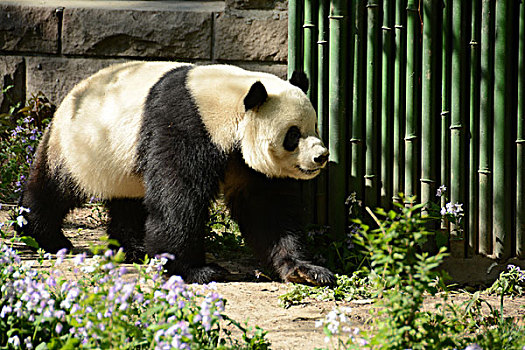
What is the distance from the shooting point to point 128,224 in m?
5.28

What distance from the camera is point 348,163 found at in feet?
16.4

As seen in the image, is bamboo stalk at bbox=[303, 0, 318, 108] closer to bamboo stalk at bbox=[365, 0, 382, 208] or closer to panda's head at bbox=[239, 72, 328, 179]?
bamboo stalk at bbox=[365, 0, 382, 208]

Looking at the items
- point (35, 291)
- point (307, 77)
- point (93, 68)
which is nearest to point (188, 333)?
point (35, 291)

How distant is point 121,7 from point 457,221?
10.3 ft

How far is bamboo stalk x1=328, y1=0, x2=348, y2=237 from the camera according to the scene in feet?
15.9

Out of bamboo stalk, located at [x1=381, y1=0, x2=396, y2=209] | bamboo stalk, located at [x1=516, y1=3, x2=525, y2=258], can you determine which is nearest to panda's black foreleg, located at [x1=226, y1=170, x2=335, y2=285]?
bamboo stalk, located at [x1=381, y1=0, x2=396, y2=209]

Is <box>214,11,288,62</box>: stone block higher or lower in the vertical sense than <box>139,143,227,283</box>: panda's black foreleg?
higher

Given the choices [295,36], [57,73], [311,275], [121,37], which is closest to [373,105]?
[295,36]

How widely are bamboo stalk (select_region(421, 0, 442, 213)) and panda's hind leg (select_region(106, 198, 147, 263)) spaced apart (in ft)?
6.42

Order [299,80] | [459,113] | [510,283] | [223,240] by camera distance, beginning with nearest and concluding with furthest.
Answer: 1. [510,283]
2. [299,80]
3. [459,113]
4. [223,240]

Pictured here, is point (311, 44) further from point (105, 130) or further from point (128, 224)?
point (128, 224)

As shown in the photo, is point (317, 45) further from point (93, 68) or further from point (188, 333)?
point (188, 333)

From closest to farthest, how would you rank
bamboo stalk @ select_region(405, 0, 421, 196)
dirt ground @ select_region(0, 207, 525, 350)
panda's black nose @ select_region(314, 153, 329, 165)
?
dirt ground @ select_region(0, 207, 525, 350), panda's black nose @ select_region(314, 153, 329, 165), bamboo stalk @ select_region(405, 0, 421, 196)

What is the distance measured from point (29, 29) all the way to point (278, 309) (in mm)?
3447
